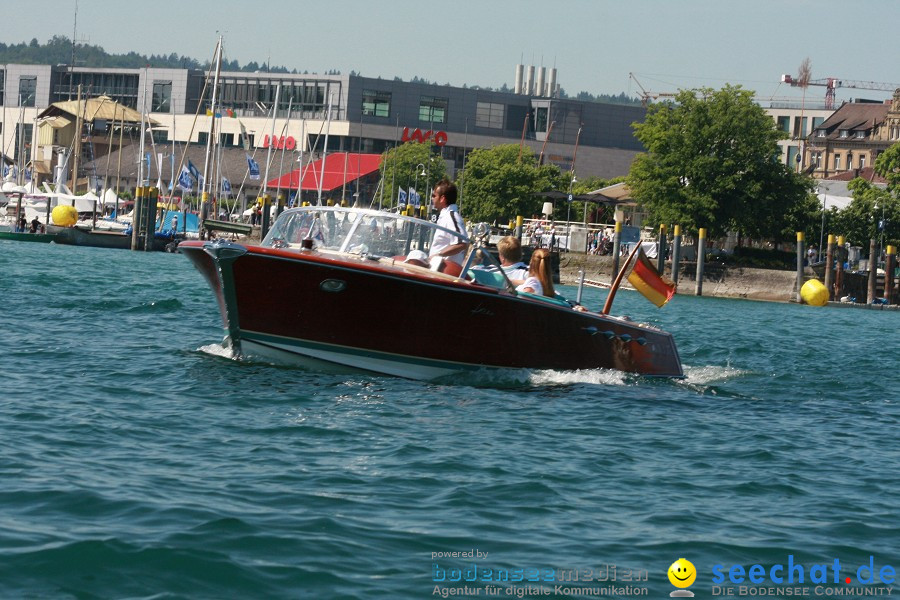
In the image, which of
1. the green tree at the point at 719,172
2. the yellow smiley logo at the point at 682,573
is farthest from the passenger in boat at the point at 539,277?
the green tree at the point at 719,172

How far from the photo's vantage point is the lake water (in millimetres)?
7535

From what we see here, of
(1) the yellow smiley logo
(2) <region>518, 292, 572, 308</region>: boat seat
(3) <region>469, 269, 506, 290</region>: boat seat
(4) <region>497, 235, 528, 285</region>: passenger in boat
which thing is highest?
(4) <region>497, 235, 528, 285</region>: passenger in boat

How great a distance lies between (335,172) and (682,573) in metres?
103

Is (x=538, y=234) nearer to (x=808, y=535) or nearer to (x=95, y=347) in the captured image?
(x=95, y=347)

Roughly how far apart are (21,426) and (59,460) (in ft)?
4.84

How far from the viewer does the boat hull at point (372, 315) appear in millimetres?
14938

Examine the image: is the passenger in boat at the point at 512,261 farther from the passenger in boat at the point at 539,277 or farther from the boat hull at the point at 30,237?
the boat hull at the point at 30,237

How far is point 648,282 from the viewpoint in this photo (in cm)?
1878

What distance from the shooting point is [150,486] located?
9078 millimetres

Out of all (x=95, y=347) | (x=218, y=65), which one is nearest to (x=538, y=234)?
(x=218, y=65)

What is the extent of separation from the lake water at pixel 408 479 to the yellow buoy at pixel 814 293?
40.5 metres

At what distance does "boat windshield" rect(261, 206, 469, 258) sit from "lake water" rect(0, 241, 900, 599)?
5.13 ft

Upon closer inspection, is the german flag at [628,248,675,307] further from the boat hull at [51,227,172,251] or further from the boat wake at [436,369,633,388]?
the boat hull at [51,227,172,251]

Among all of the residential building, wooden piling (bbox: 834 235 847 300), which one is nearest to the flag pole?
wooden piling (bbox: 834 235 847 300)
